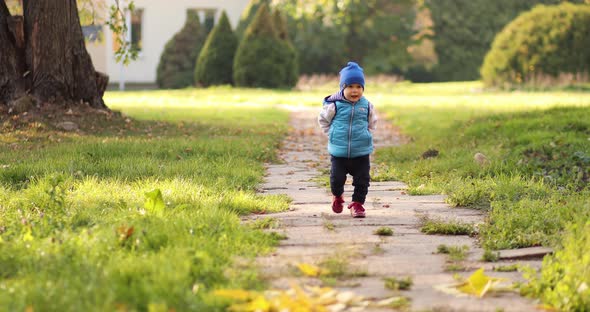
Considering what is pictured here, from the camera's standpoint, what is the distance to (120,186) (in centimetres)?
600

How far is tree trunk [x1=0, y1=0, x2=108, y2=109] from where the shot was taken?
34.6ft

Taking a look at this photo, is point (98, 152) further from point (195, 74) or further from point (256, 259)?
point (195, 74)

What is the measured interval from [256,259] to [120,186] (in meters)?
2.34

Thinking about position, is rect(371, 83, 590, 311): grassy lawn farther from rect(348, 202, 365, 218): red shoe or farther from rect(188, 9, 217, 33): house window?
rect(188, 9, 217, 33): house window

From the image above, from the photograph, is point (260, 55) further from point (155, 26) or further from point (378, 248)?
point (378, 248)

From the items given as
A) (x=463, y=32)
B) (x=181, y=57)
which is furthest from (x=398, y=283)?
(x=463, y=32)

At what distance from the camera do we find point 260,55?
987 inches

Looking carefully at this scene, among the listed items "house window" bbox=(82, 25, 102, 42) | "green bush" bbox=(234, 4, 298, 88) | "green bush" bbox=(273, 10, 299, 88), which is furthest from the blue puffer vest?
"green bush" bbox=(273, 10, 299, 88)

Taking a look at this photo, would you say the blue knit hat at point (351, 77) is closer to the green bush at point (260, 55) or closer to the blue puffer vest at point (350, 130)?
the blue puffer vest at point (350, 130)

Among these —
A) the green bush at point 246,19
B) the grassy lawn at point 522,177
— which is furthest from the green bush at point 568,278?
the green bush at point 246,19

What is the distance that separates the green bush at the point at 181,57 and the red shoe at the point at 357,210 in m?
23.3

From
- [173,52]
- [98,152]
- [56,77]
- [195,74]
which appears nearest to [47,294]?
[98,152]

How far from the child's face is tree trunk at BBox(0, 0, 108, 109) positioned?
6185mm

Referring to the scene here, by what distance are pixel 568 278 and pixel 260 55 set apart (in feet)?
72.8
